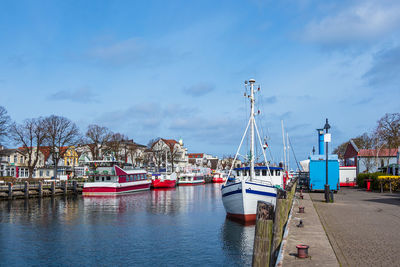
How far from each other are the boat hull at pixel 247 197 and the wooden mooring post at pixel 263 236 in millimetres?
16222

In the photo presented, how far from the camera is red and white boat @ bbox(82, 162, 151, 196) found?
185ft

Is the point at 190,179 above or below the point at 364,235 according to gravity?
below

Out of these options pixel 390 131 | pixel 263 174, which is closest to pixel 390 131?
pixel 390 131

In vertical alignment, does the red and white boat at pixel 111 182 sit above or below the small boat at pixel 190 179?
above

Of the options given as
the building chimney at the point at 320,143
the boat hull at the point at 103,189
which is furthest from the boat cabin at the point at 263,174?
the boat hull at the point at 103,189

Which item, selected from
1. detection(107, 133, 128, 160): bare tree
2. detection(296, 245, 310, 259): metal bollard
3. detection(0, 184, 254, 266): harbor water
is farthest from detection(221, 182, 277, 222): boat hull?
detection(107, 133, 128, 160): bare tree

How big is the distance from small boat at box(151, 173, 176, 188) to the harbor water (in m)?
40.6

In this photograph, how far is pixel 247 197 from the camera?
1014 inches

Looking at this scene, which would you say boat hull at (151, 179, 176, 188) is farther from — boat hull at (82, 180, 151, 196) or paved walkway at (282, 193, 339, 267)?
paved walkway at (282, 193, 339, 267)

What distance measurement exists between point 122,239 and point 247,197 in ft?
29.1

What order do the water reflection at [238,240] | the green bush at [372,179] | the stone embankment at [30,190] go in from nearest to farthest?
1. the water reflection at [238,240]
2. the green bush at [372,179]
3. the stone embankment at [30,190]

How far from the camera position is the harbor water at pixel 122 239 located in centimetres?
1803

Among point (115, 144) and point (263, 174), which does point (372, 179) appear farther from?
point (115, 144)

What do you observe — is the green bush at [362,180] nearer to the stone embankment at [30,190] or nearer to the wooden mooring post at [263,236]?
the stone embankment at [30,190]
